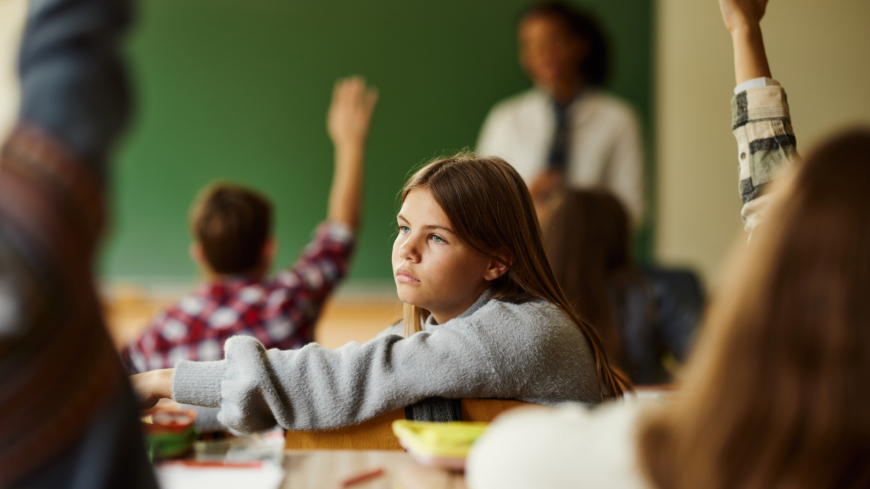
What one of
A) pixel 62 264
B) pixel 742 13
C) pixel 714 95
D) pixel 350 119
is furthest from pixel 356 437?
pixel 714 95

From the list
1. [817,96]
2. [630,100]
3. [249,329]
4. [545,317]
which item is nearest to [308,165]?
[630,100]

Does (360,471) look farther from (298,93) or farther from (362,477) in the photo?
(298,93)

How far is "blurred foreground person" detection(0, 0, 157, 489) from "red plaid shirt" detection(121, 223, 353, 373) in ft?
3.28

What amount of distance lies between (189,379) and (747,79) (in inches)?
35.2

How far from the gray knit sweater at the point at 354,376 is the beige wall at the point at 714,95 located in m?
0.64

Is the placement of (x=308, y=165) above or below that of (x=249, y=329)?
above

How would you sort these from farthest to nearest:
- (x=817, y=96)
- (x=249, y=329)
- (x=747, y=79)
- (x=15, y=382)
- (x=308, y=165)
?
(x=308, y=165), (x=817, y=96), (x=249, y=329), (x=747, y=79), (x=15, y=382)

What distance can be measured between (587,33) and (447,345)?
255 cm

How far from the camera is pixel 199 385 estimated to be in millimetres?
907

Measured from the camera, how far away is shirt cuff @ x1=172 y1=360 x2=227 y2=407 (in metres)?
0.91

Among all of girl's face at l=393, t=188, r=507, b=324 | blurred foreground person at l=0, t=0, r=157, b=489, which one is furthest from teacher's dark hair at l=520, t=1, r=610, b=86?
blurred foreground person at l=0, t=0, r=157, b=489

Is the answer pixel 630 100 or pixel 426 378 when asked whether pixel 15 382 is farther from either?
pixel 630 100

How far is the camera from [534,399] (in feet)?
3.20

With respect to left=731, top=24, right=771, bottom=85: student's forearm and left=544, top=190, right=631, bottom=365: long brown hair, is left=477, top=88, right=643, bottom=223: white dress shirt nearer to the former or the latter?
left=544, top=190, right=631, bottom=365: long brown hair
